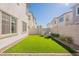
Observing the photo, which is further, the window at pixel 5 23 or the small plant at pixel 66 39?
the small plant at pixel 66 39

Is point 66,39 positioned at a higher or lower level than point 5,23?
lower

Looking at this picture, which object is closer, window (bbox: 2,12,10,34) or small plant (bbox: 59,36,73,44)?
→ window (bbox: 2,12,10,34)

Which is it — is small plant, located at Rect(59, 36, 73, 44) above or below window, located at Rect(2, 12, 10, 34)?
below

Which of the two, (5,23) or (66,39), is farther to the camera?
(66,39)

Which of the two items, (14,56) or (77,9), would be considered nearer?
(14,56)

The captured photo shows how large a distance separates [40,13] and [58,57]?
3225 mm

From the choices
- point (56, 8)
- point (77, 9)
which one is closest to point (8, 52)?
point (56, 8)

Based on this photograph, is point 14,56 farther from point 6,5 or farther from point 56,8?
point 56,8

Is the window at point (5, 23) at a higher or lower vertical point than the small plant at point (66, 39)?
higher

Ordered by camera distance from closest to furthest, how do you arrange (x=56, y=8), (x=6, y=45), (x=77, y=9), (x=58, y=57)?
1. (x=58, y=57)
2. (x=6, y=45)
3. (x=56, y=8)
4. (x=77, y=9)

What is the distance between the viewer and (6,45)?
7168 millimetres

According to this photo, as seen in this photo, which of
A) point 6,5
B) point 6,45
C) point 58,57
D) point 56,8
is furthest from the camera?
point 56,8

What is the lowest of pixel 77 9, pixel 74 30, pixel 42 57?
pixel 42 57

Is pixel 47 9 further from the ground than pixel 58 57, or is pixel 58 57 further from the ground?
pixel 47 9
